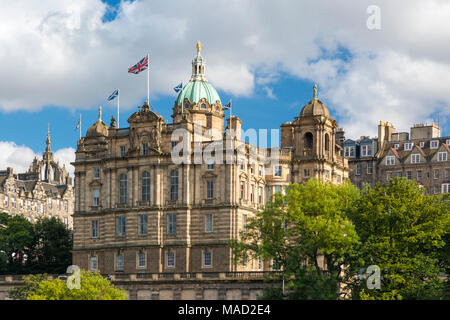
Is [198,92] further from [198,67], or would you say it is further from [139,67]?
[139,67]

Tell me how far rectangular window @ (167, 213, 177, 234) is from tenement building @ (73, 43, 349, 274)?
125mm

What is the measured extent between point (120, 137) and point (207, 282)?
88.3 ft

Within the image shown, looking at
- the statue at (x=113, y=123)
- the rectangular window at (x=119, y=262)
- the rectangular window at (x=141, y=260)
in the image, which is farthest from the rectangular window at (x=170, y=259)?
the statue at (x=113, y=123)

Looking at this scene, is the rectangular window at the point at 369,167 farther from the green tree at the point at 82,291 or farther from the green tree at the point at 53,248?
the green tree at the point at 82,291

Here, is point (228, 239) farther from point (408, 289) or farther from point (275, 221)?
point (408, 289)

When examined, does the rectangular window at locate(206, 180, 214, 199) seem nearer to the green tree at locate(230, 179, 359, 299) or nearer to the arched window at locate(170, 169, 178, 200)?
the arched window at locate(170, 169, 178, 200)

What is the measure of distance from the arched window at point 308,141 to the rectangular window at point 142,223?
24565 mm

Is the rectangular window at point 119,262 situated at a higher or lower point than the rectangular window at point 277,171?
lower

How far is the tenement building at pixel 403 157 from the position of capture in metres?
172

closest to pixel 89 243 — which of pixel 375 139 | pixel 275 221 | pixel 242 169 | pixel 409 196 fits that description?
pixel 242 169

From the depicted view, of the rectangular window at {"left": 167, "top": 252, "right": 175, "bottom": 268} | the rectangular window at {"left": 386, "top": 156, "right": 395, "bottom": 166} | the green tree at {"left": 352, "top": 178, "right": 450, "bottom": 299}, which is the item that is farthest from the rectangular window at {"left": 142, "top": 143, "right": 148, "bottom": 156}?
the rectangular window at {"left": 386, "top": 156, "right": 395, "bottom": 166}

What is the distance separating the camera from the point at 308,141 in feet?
483

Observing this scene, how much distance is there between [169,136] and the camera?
451ft

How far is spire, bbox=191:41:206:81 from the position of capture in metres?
153
